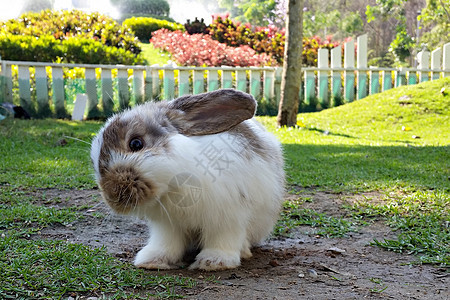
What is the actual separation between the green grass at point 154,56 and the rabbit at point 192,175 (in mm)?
13183

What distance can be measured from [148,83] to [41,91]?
6.87 feet

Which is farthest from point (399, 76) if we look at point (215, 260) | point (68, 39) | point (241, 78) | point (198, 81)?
point (215, 260)

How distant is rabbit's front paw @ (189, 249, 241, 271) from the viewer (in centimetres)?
267

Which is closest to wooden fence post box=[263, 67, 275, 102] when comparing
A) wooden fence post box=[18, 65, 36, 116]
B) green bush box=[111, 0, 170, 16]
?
wooden fence post box=[18, 65, 36, 116]

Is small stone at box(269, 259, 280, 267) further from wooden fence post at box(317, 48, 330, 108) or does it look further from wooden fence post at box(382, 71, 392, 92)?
wooden fence post at box(382, 71, 392, 92)

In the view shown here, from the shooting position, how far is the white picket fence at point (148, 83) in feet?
32.5

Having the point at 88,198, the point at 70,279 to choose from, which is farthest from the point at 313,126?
the point at 70,279

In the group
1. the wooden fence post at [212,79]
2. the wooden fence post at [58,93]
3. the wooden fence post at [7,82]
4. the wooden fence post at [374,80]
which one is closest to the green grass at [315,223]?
the wooden fence post at [212,79]

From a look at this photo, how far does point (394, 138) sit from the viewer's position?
832 centimetres

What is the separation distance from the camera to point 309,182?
5.03 m

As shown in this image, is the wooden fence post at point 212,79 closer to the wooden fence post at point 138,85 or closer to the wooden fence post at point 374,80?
the wooden fence post at point 138,85

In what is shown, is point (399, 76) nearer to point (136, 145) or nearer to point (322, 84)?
point (322, 84)

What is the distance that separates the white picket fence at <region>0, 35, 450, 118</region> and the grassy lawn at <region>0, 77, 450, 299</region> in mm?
1205

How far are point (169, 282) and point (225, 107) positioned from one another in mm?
938
